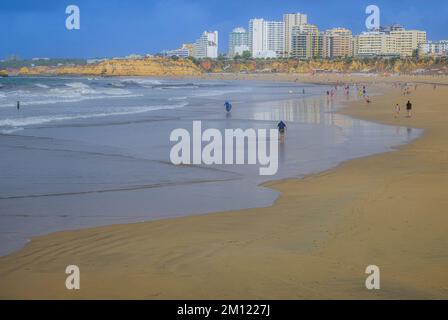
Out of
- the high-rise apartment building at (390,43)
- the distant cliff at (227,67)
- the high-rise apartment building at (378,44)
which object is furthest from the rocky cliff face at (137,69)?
the high-rise apartment building at (390,43)

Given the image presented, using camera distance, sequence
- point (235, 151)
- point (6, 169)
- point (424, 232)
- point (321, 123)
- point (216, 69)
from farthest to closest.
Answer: point (216, 69) → point (321, 123) → point (235, 151) → point (6, 169) → point (424, 232)

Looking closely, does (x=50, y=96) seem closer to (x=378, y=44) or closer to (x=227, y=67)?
(x=227, y=67)

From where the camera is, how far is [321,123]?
82.7ft

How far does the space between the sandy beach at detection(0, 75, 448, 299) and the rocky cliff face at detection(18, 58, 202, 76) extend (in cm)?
15392

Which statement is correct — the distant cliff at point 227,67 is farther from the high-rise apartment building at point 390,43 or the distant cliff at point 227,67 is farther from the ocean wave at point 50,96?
the ocean wave at point 50,96

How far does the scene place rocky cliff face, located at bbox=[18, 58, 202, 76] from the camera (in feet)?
546

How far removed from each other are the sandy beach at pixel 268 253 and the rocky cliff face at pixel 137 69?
153919 millimetres

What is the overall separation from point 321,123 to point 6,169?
574 inches

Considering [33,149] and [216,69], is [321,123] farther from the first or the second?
[216,69]

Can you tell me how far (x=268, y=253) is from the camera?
23.0 ft

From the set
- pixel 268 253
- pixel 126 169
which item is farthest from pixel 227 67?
pixel 268 253

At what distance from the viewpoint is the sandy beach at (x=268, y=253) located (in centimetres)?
576
